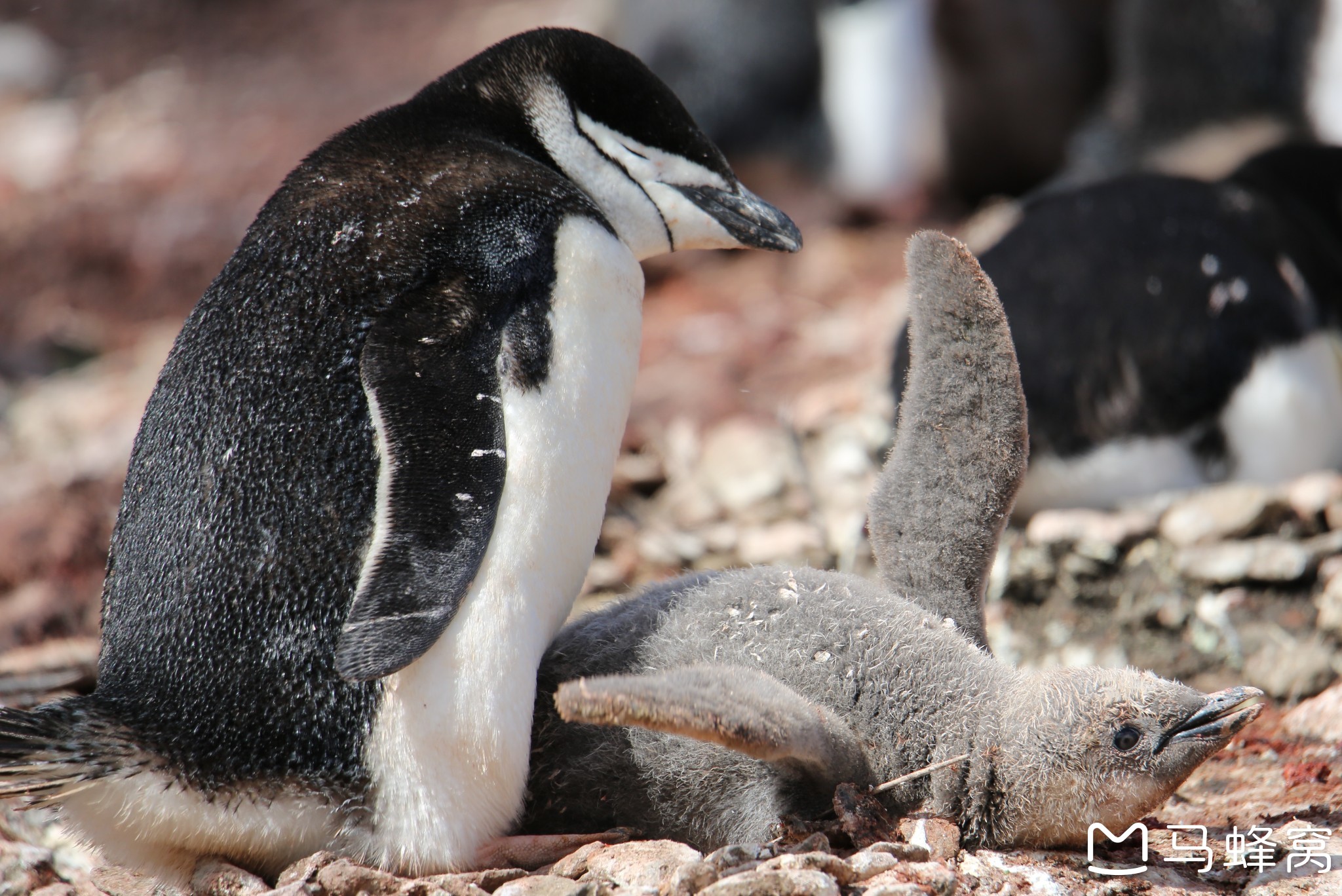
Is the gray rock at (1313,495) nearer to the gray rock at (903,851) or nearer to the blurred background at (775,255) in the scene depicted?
the blurred background at (775,255)

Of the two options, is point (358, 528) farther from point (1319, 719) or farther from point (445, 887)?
point (1319, 719)

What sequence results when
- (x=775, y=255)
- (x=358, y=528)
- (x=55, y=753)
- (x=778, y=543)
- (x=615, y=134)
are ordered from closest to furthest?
1. (x=55, y=753)
2. (x=358, y=528)
3. (x=615, y=134)
4. (x=778, y=543)
5. (x=775, y=255)

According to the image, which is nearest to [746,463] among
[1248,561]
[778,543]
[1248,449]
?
[778,543]

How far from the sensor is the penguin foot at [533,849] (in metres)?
1.74

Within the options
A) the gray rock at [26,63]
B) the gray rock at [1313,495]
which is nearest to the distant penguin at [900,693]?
the gray rock at [1313,495]

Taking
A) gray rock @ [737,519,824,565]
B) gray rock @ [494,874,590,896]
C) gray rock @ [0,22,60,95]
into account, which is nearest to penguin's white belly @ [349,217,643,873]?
gray rock @ [494,874,590,896]

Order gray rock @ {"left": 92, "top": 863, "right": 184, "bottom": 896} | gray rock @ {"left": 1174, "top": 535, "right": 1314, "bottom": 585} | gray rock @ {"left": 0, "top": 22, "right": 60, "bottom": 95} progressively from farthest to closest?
gray rock @ {"left": 0, "top": 22, "right": 60, "bottom": 95} < gray rock @ {"left": 1174, "top": 535, "right": 1314, "bottom": 585} < gray rock @ {"left": 92, "top": 863, "right": 184, "bottom": 896}

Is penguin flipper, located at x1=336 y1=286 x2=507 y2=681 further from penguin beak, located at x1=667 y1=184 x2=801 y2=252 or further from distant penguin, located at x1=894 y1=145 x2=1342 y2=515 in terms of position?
distant penguin, located at x1=894 y1=145 x2=1342 y2=515

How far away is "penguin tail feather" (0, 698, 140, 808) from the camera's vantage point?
5.20ft

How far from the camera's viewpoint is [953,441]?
76.6 inches

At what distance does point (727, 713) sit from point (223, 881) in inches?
28.3

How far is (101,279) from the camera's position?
261 inches

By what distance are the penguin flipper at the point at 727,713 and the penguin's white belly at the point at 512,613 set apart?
17 centimetres

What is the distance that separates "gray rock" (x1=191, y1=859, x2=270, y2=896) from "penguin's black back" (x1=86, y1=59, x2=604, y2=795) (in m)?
0.15
